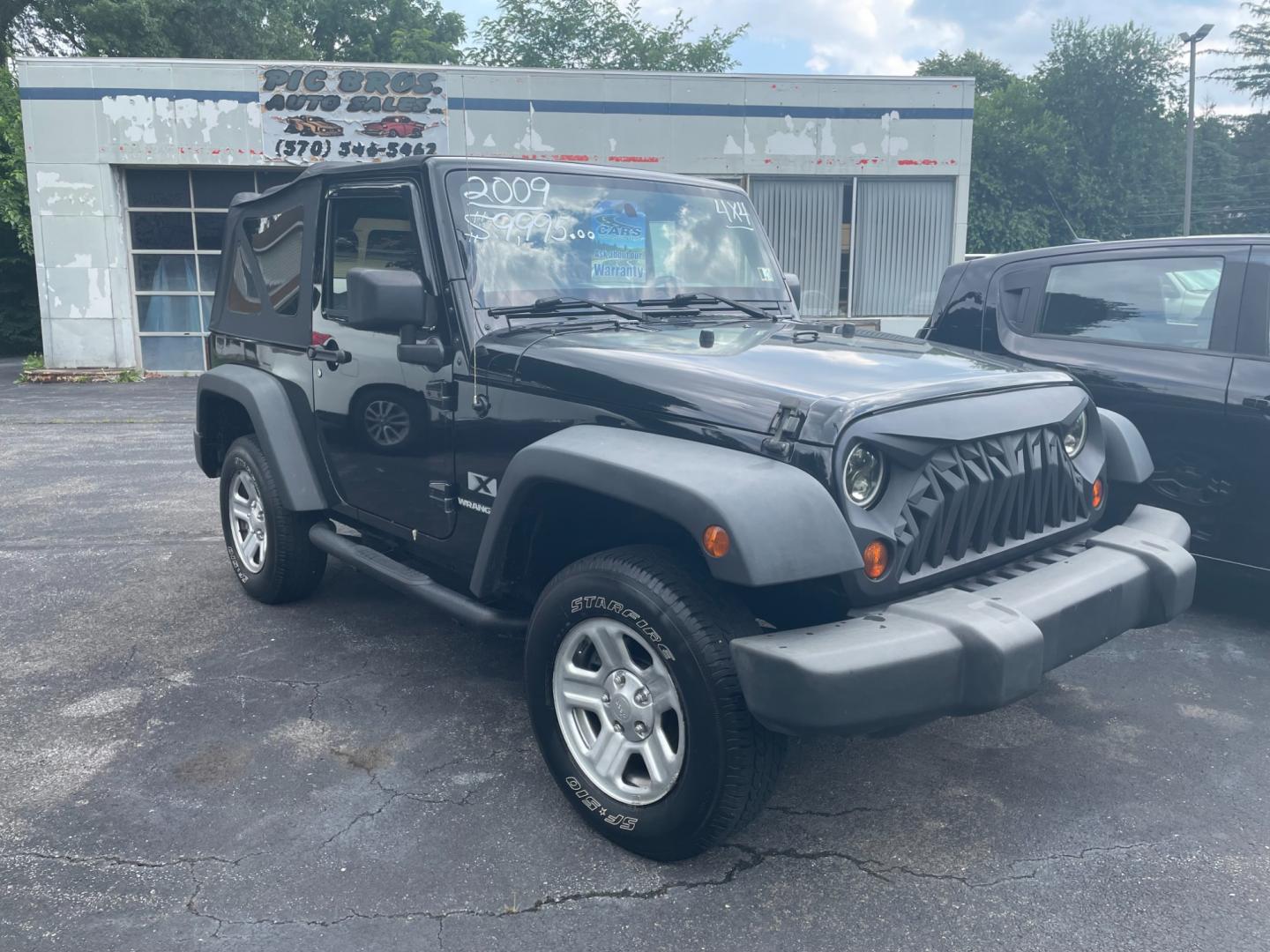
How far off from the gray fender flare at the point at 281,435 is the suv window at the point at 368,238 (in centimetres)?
62

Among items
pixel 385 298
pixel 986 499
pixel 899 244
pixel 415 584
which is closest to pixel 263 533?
pixel 415 584

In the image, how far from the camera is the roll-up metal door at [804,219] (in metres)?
17.4

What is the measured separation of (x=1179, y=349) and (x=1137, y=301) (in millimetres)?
390

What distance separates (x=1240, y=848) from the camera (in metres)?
3.06

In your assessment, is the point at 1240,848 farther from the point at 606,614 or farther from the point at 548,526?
the point at 548,526

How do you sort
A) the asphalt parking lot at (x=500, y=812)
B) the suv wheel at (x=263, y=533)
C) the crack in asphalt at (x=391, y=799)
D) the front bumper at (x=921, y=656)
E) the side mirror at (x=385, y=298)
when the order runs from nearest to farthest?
the front bumper at (x=921, y=656)
the asphalt parking lot at (x=500, y=812)
the crack in asphalt at (x=391, y=799)
the side mirror at (x=385, y=298)
the suv wheel at (x=263, y=533)

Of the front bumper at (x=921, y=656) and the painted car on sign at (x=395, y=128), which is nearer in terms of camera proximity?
the front bumper at (x=921, y=656)

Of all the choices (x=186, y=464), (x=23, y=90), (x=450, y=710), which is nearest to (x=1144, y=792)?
(x=450, y=710)

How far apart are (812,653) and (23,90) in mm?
17449

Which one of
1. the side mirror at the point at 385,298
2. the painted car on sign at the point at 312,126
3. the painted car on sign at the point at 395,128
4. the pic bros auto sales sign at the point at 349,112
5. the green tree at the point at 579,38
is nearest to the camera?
the side mirror at the point at 385,298

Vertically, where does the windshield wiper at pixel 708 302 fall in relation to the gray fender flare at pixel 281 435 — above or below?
above

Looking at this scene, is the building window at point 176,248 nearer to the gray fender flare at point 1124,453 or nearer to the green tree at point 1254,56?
the gray fender flare at point 1124,453

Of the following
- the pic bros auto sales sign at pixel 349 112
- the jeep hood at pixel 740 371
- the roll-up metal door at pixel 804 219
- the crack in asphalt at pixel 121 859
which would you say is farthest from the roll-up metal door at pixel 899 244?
the crack in asphalt at pixel 121 859

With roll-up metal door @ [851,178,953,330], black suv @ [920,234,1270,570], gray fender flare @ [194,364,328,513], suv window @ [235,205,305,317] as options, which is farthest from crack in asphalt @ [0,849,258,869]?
roll-up metal door @ [851,178,953,330]
